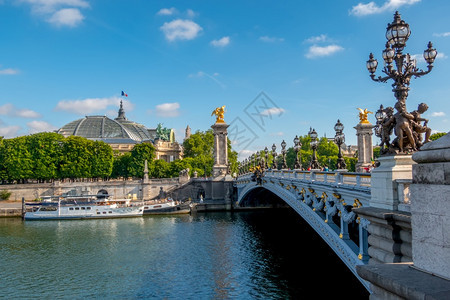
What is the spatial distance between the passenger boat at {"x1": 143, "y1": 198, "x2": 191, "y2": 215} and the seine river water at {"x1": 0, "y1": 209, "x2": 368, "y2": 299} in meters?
9.34

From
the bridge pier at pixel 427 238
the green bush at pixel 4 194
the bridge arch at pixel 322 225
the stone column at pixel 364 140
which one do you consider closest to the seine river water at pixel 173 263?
the bridge arch at pixel 322 225

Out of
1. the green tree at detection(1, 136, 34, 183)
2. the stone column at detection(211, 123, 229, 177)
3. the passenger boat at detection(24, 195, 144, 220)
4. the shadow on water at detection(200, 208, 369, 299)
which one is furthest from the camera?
the green tree at detection(1, 136, 34, 183)

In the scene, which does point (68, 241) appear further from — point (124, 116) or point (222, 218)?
point (124, 116)

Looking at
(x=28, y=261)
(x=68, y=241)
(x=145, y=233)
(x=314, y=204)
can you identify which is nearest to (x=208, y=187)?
(x=145, y=233)

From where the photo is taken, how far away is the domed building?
4429 inches

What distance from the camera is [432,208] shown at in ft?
17.7

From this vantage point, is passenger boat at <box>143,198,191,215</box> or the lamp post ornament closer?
the lamp post ornament

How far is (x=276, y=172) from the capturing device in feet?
98.8

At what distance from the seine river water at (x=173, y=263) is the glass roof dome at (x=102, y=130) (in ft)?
273

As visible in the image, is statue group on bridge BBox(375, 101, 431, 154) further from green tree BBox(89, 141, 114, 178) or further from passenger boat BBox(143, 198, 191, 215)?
green tree BBox(89, 141, 114, 178)

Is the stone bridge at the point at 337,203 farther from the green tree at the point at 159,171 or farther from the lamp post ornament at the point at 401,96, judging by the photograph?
the green tree at the point at 159,171

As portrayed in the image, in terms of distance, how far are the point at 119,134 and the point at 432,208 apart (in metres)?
124

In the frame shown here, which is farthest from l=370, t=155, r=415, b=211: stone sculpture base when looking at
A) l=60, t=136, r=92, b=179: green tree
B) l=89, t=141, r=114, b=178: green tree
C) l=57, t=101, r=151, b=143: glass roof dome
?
l=57, t=101, r=151, b=143: glass roof dome

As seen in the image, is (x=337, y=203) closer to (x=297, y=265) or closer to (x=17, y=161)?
(x=297, y=265)
